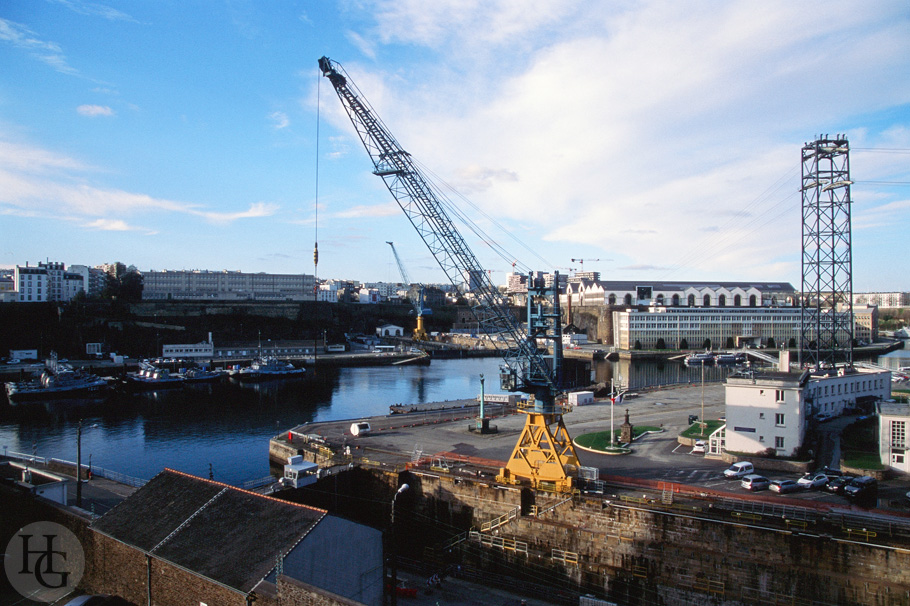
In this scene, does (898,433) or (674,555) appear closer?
(674,555)

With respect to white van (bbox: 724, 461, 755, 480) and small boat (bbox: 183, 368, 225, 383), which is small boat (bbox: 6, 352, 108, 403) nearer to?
small boat (bbox: 183, 368, 225, 383)

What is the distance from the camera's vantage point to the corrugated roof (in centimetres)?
879

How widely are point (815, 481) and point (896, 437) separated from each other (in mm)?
3773

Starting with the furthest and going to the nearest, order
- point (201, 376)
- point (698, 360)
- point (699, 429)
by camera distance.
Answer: point (698, 360) < point (201, 376) < point (699, 429)

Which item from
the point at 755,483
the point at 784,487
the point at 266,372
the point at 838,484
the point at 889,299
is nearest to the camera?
the point at 838,484

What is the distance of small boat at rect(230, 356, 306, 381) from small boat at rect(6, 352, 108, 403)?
11.2 meters

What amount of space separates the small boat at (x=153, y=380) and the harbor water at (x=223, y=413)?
1661 mm

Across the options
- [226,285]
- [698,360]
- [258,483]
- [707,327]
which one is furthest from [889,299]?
[258,483]

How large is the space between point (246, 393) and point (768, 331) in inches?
2691

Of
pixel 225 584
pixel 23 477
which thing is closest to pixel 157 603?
pixel 225 584

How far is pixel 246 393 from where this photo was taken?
44719 millimetres

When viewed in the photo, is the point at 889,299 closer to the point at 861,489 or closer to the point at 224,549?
the point at 861,489

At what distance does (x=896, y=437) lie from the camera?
636 inches

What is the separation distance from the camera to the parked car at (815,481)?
1466 cm
